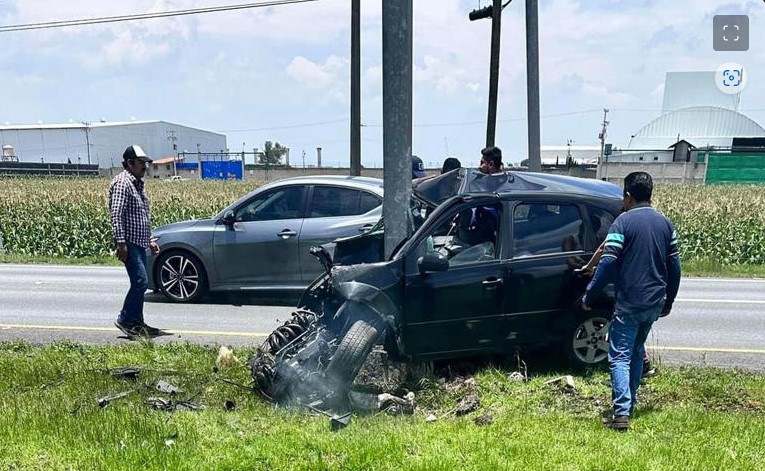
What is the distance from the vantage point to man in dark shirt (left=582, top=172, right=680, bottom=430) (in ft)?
13.6

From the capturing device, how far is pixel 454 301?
16.7ft

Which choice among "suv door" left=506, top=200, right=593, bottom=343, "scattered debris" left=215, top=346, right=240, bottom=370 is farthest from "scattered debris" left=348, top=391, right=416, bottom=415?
"scattered debris" left=215, top=346, right=240, bottom=370

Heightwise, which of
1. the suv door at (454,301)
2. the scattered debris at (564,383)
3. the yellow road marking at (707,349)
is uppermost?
the suv door at (454,301)

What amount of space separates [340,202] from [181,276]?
2.62 m

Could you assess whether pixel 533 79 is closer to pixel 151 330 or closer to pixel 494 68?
pixel 494 68

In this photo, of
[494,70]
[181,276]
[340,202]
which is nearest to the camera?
[340,202]

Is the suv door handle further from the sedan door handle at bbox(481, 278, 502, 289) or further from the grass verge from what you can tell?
the grass verge

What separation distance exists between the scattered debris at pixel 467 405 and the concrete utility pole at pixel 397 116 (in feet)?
5.21

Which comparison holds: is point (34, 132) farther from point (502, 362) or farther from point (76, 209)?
point (502, 362)

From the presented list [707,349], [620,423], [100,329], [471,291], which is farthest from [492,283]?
[100,329]

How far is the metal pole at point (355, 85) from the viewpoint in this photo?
15883 millimetres

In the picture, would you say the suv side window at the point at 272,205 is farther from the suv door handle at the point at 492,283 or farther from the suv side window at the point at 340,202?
the suv door handle at the point at 492,283

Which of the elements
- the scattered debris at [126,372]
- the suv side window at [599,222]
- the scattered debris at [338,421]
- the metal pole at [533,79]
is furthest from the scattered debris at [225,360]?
the metal pole at [533,79]

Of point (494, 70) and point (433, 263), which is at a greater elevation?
point (494, 70)
